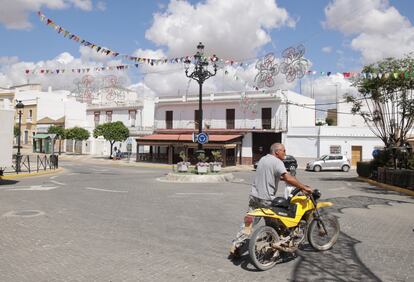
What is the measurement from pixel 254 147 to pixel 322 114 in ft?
81.7

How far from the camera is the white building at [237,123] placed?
37156mm

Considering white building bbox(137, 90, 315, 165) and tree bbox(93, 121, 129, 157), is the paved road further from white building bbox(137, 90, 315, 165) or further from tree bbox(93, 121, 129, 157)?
tree bbox(93, 121, 129, 157)

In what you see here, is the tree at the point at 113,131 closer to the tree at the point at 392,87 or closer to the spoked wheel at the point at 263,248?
the tree at the point at 392,87

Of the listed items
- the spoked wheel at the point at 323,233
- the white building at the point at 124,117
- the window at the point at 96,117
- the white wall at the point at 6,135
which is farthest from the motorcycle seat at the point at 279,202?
the window at the point at 96,117

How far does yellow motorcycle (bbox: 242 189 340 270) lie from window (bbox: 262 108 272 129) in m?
31.3

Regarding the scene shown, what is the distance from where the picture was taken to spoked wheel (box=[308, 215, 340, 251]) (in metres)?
6.25

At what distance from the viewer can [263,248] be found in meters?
5.50

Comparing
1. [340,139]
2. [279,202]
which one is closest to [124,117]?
[340,139]

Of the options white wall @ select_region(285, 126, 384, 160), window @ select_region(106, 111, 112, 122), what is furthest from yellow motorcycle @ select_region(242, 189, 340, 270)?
window @ select_region(106, 111, 112, 122)

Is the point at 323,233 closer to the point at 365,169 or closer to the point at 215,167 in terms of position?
the point at 215,167

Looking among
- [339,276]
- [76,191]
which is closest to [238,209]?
[339,276]

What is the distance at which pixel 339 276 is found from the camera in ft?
16.9

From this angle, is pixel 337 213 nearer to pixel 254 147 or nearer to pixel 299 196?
pixel 299 196

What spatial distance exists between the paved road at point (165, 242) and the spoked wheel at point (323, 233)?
0.15 meters
